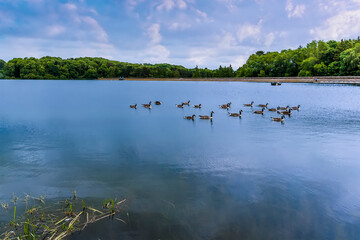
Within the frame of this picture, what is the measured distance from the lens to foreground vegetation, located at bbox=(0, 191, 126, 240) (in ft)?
23.2

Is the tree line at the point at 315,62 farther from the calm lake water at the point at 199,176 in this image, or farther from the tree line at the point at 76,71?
the calm lake water at the point at 199,176

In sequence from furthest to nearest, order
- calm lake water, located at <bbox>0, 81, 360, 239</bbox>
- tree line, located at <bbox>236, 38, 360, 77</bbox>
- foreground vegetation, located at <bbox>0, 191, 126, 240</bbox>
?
tree line, located at <bbox>236, 38, 360, 77</bbox>, calm lake water, located at <bbox>0, 81, 360, 239</bbox>, foreground vegetation, located at <bbox>0, 191, 126, 240</bbox>

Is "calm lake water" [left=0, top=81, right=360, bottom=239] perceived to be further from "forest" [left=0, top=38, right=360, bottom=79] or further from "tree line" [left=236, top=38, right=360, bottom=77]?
"forest" [left=0, top=38, right=360, bottom=79]

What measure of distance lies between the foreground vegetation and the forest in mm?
105302

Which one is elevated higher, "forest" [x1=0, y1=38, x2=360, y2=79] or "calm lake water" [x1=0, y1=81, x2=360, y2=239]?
"forest" [x1=0, y1=38, x2=360, y2=79]

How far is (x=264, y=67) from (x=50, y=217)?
479ft

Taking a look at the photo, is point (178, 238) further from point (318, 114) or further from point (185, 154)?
point (318, 114)

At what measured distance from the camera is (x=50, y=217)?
7.90 m

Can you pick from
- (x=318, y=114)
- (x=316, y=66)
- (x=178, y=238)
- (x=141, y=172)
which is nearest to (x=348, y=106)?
(x=318, y=114)

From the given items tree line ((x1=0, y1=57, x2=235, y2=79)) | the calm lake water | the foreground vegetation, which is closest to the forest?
tree line ((x1=0, y1=57, x2=235, y2=79))

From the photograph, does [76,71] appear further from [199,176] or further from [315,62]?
[199,176]

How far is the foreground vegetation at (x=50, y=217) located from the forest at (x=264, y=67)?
105302 millimetres

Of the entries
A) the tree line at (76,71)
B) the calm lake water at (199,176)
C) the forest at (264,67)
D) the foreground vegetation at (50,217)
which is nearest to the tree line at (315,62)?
the forest at (264,67)

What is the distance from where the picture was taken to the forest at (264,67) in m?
102
